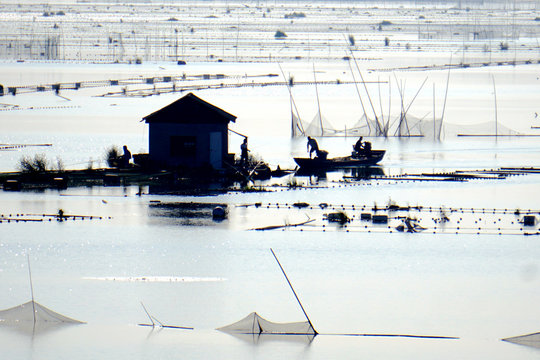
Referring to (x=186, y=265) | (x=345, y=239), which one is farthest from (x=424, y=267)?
(x=186, y=265)

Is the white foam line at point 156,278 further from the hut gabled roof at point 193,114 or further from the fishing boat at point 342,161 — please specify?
the fishing boat at point 342,161

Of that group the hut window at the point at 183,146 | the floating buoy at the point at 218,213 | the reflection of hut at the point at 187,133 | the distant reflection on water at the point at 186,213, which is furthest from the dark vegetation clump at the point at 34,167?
the floating buoy at the point at 218,213

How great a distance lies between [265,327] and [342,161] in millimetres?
13954

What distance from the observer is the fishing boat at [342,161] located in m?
24.5

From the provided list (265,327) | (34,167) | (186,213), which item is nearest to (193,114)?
(34,167)

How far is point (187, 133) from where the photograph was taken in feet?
74.5

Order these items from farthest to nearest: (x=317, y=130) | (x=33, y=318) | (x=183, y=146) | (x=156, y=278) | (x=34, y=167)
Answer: (x=317, y=130) < (x=183, y=146) < (x=34, y=167) < (x=156, y=278) < (x=33, y=318)

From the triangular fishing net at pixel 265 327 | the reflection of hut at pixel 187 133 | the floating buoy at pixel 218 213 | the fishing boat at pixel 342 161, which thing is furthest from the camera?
the fishing boat at pixel 342 161

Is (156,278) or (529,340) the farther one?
(156,278)

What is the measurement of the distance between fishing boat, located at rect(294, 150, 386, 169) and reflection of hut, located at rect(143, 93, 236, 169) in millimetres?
2313

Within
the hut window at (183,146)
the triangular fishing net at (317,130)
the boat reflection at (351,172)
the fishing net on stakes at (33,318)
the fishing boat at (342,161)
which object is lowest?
the fishing net on stakes at (33,318)

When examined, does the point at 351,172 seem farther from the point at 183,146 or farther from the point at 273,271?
the point at 273,271

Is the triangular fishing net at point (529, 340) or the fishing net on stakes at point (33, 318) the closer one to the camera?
the triangular fishing net at point (529, 340)

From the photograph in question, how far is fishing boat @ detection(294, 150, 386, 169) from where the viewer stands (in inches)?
963
